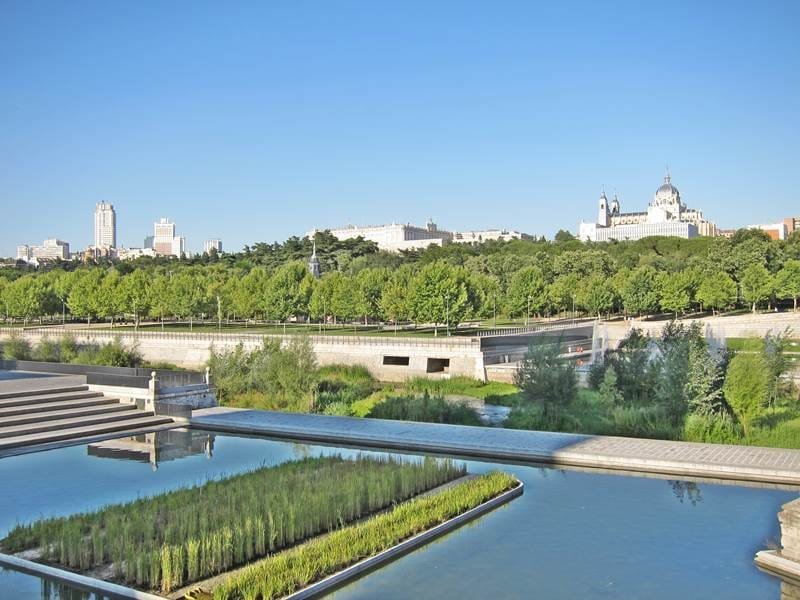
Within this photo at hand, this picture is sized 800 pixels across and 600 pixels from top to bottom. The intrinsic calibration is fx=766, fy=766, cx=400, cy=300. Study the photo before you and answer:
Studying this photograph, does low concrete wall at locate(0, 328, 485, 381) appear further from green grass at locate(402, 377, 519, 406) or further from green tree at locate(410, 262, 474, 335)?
green tree at locate(410, 262, 474, 335)

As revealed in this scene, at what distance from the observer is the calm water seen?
948 centimetres

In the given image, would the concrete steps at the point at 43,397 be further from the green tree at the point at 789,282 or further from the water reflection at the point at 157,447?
the green tree at the point at 789,282

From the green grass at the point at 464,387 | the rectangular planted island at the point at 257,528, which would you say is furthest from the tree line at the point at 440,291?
the rectangular planted island at the point at 257,528

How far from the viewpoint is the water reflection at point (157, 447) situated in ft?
55.3

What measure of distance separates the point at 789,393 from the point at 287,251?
73.0 m

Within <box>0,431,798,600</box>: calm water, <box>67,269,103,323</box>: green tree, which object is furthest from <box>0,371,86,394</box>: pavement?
<box>67,269,103,323</box>: green tree

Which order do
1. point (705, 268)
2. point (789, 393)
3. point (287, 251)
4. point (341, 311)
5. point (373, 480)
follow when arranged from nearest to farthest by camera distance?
1. point (373, 480)
2. point (789, 393)
3. point (341, 311)
4. point (705, 268)
5. point (287, 251)

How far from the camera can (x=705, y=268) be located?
65.9m

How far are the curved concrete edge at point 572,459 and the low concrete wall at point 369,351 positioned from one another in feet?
39.3

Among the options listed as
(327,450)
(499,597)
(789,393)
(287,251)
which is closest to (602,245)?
(287,251)

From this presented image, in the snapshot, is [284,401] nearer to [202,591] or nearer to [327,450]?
[327,450]

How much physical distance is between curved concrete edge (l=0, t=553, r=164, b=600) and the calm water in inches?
6.1

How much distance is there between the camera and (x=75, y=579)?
9.62 meters

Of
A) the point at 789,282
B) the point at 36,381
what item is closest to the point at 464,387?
the point at 36,381
